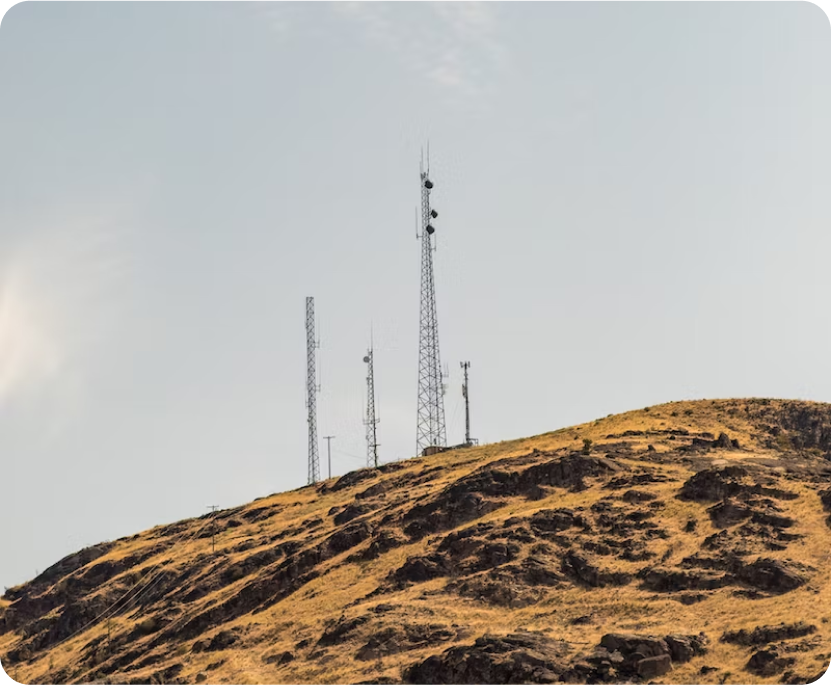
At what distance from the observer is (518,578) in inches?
3474

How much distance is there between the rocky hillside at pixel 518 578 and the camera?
78062 millimetres

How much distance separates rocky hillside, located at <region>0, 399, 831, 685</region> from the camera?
78.1m

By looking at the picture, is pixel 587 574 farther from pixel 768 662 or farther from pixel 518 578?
pixel 768 662

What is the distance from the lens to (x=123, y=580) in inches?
4692

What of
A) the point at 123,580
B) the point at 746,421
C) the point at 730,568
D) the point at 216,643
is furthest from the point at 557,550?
the point at 123,580

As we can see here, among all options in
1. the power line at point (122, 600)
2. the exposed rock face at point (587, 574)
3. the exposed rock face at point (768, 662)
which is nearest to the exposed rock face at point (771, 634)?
the exposed rock face at point (768, 662)

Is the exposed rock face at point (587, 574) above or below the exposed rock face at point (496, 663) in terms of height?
above

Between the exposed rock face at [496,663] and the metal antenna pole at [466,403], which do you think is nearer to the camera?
the exposed rock face at [496,663]

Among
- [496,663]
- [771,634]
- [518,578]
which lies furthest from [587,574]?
[771,634]

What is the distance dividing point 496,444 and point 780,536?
39960 millimetres

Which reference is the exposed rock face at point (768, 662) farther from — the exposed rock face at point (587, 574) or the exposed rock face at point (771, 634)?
the exposed rock face at point (587, 574)

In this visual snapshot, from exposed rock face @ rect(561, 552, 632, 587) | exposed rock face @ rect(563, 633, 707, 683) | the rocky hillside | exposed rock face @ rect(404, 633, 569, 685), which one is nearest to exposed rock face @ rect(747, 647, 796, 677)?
the rocky hillside

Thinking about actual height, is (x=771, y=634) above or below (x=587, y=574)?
below

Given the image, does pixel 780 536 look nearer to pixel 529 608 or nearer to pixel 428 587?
pixel 529 608
